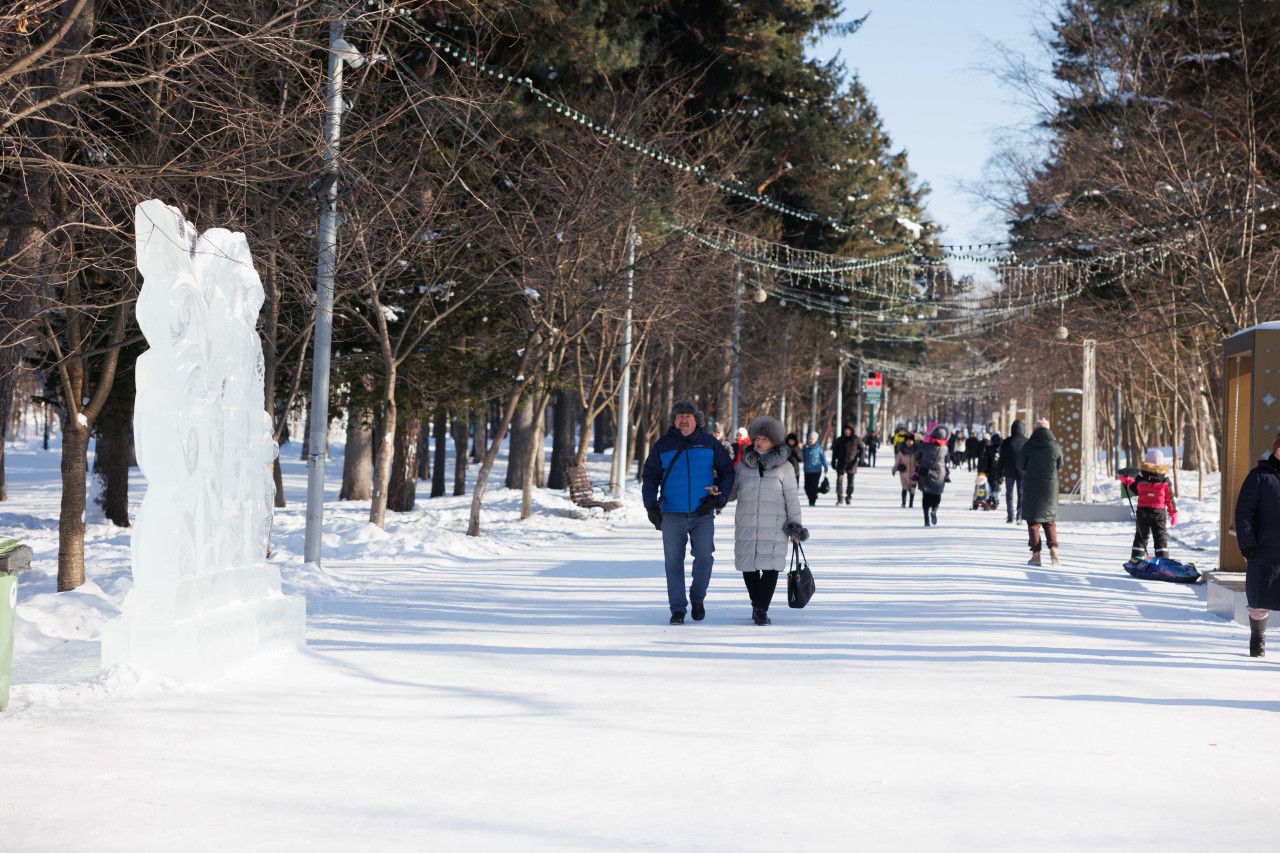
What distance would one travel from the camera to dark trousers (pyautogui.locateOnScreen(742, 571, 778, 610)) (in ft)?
38.0

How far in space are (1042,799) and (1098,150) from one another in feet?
66.7

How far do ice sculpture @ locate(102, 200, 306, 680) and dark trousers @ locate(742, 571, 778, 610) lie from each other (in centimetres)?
358

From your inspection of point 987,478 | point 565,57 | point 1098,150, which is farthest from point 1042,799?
point 987,478

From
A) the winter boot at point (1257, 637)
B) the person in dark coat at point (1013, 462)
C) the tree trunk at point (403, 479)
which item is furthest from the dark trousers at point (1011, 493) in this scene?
the winter boot at point (1257, 637)

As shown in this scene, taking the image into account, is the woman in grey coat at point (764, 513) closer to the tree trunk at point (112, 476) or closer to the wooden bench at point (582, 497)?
the tree trunk at point (112, 476)

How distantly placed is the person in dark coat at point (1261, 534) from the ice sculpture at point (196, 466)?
21.0ft

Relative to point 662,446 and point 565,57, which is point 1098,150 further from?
point 662,446

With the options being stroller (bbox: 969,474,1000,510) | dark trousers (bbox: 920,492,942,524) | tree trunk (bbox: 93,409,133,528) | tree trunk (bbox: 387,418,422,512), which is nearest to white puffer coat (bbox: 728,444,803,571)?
dark trousers (bbox: 920,492,942,524)

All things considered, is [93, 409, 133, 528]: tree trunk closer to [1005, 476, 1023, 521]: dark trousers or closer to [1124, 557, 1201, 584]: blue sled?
[1005, 476, 1023, 521]: dark trousers

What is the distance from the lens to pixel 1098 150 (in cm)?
2448

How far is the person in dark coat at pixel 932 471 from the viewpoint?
24.8 metres

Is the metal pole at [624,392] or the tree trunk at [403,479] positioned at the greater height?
the metal pole at [624,392]

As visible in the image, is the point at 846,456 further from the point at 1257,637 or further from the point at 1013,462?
the point at 1257,637

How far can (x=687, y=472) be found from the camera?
1174cm
